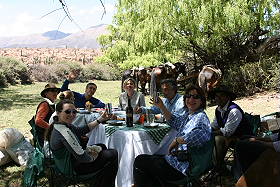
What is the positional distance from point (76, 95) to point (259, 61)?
34.2ft

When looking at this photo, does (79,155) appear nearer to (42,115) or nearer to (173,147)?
(173,147)

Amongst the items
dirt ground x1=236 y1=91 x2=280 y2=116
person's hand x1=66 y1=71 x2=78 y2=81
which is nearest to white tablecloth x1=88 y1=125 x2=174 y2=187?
person's hand x1=66 y1=71 x2=78 y2=81

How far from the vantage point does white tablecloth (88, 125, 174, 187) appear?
4.25 meters

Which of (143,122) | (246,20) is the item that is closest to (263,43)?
(246,20)

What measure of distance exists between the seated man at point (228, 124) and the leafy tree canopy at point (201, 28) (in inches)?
346

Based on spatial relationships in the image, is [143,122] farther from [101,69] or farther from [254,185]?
[101,69]

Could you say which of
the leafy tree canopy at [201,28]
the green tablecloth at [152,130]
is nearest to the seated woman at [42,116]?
the green tablecloth at [152,130]

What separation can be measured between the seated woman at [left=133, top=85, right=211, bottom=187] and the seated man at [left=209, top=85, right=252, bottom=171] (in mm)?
1065

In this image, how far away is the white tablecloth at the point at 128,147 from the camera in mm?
4254

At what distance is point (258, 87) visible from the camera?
15.2 m

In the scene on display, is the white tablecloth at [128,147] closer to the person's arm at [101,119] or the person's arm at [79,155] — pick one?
the person's arm at [101,119]

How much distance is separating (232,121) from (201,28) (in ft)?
31.0

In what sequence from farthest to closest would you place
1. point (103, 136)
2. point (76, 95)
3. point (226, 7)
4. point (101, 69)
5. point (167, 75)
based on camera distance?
point (101, 69)
point (167, 75)
point (226, 7)
point (76, 95)
point (103, 136)

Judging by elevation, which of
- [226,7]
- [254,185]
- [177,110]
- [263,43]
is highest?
[226,7]
